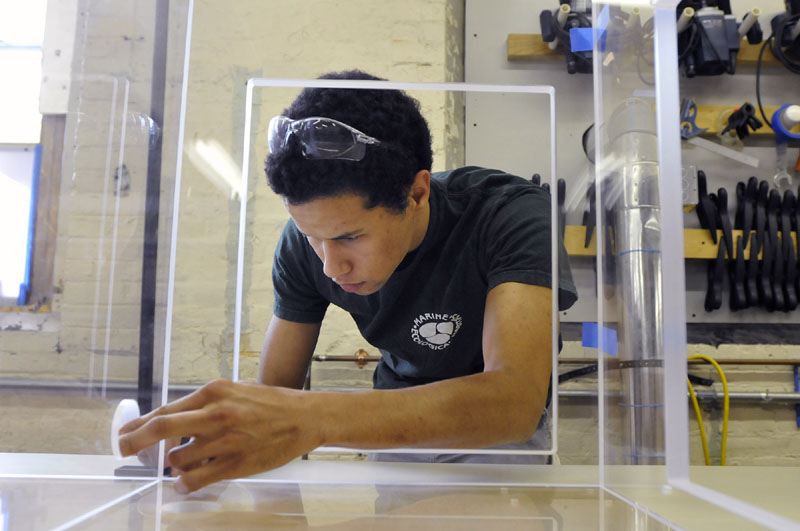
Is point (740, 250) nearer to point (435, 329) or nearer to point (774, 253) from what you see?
point (774, 253)

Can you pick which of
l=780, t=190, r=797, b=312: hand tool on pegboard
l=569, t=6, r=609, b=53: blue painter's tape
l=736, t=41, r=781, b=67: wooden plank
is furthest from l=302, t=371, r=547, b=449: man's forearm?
l=736, t=41, r=781, b=67: wooden plank

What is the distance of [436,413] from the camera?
615 mm

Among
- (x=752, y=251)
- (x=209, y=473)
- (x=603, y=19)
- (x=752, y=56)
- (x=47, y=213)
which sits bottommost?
(x=209, y=473)

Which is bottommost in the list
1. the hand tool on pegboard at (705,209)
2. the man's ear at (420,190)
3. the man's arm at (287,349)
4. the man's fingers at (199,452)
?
the man's fingers at (199,452)

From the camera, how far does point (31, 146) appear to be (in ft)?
1.86

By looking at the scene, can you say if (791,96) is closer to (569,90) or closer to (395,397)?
(569,90)

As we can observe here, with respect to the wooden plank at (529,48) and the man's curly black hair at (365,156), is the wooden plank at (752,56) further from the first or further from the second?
the man's curly black hair at (365,156)

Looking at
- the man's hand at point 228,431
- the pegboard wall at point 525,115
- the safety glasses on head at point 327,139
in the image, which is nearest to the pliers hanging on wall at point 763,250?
the pegboard wall at point 525,115

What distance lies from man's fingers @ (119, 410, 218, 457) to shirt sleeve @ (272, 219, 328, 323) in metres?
0.27

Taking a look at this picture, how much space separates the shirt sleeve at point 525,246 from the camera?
29.2 inches

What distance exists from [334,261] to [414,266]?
0.34 feet

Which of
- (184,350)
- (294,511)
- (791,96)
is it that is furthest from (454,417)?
(791,96)

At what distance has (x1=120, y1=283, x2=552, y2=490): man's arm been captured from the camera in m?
0.52

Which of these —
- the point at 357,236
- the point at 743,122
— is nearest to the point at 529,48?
the point at 357,236
